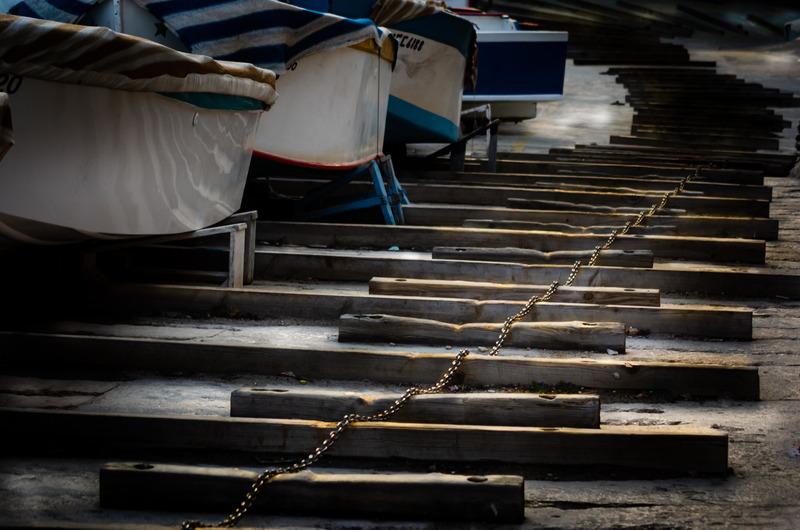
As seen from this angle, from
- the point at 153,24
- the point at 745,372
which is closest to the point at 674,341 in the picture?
the point at 745,372

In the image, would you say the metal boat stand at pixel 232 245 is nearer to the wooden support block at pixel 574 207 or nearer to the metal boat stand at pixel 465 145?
the wooden support block at pixel 574 207

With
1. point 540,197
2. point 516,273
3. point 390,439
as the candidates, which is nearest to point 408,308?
point 516,273

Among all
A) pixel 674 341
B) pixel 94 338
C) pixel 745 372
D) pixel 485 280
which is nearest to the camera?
pixel 745 372

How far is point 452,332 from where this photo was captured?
410 centimetres

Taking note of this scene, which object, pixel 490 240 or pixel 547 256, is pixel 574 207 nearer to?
pixel 490 240

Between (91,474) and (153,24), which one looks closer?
(91,474)

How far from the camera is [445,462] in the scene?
291 centimetres

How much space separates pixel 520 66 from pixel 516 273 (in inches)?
309

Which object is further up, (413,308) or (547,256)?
(547,256)

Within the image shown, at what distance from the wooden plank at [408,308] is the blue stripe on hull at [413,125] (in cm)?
423

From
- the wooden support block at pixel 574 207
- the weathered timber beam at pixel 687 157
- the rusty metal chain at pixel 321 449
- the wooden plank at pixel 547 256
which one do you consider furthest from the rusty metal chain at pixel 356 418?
the weathered timber beam at pixel 687 157

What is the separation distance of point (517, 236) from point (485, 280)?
2.74 ft

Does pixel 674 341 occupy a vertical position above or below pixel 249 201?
below

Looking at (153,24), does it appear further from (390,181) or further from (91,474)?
(91,474)
